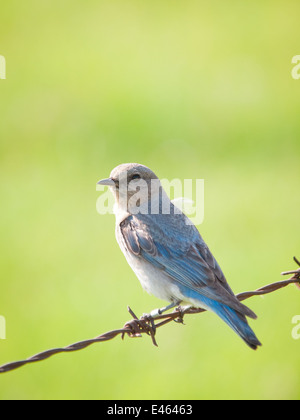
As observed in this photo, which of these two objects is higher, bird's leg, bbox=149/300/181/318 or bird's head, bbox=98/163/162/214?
bird's head, bbox=98/163/162/214

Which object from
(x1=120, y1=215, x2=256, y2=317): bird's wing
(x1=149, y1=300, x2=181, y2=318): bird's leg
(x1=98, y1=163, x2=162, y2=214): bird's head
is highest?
(x1=98, y1=163, x2=162, y2=214): bird's head

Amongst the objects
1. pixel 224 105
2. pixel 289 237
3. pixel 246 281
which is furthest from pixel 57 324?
pixel 224 105

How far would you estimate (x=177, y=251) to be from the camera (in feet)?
19.5

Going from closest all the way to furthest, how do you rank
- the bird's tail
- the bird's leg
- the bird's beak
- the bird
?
the bird's tail < the bird < the bird's leg < the bird's beak

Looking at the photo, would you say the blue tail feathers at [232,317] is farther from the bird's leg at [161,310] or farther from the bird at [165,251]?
the bird's leg at [161,310]

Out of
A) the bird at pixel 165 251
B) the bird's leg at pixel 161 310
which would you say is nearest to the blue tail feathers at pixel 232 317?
the bird at pixel 165 251

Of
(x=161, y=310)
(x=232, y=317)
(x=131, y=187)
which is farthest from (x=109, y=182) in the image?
(x=232, y=317)

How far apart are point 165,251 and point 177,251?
0.32ft

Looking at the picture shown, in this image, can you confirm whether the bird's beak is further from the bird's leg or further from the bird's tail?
the bird's tail

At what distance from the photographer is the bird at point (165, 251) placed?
5.47 metres

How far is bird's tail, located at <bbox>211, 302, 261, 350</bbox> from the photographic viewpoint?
16.4 ft

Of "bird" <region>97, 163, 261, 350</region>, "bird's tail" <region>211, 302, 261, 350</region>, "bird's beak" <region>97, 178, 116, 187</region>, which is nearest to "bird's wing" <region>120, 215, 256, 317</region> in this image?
"bird" <region>97, 163, 261, 350</region>

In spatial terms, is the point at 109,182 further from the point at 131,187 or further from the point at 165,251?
the point at 165,251
